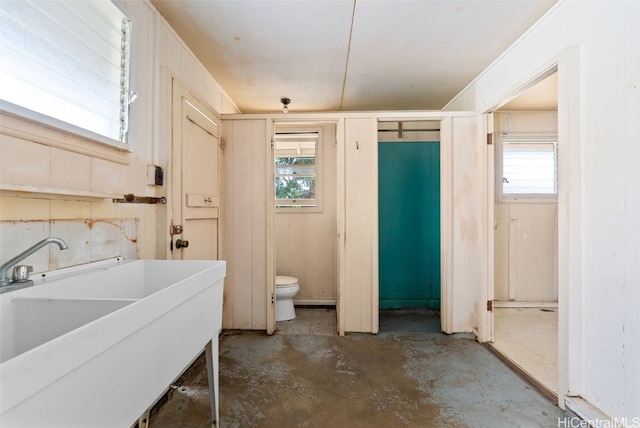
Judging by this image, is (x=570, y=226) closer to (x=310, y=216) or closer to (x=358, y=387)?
(x=358, y=387)

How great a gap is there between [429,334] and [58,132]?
278 centimetres

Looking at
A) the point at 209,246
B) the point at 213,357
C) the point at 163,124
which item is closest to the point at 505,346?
the point at 213,357

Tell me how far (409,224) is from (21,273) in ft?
9.76

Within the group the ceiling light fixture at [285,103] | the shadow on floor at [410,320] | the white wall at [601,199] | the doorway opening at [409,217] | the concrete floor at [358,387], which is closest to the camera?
the white wall at [601,199]

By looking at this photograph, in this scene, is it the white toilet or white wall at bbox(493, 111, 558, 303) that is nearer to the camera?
the white toilet

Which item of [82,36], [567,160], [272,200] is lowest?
[272,200]

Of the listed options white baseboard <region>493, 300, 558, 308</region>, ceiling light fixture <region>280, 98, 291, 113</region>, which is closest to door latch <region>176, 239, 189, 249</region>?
ceiling light fixture <region>280, 98, 291, 113</region>

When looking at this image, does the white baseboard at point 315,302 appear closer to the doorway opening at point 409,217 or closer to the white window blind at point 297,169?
the doorway opening at point 409,217

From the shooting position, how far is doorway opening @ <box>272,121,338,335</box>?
3268 millimetres

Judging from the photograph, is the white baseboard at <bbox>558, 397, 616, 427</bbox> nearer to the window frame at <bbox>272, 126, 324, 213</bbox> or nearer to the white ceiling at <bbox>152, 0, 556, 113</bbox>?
the white ceiling at <bbox>152, 0, 556, 113</bbox>

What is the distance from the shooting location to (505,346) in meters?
2.22

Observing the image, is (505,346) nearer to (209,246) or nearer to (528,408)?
(528,408)

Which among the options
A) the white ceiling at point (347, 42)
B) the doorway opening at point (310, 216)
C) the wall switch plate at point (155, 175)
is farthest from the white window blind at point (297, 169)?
the wall switch plate at point (155, 175)

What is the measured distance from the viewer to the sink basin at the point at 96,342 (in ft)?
1.69
